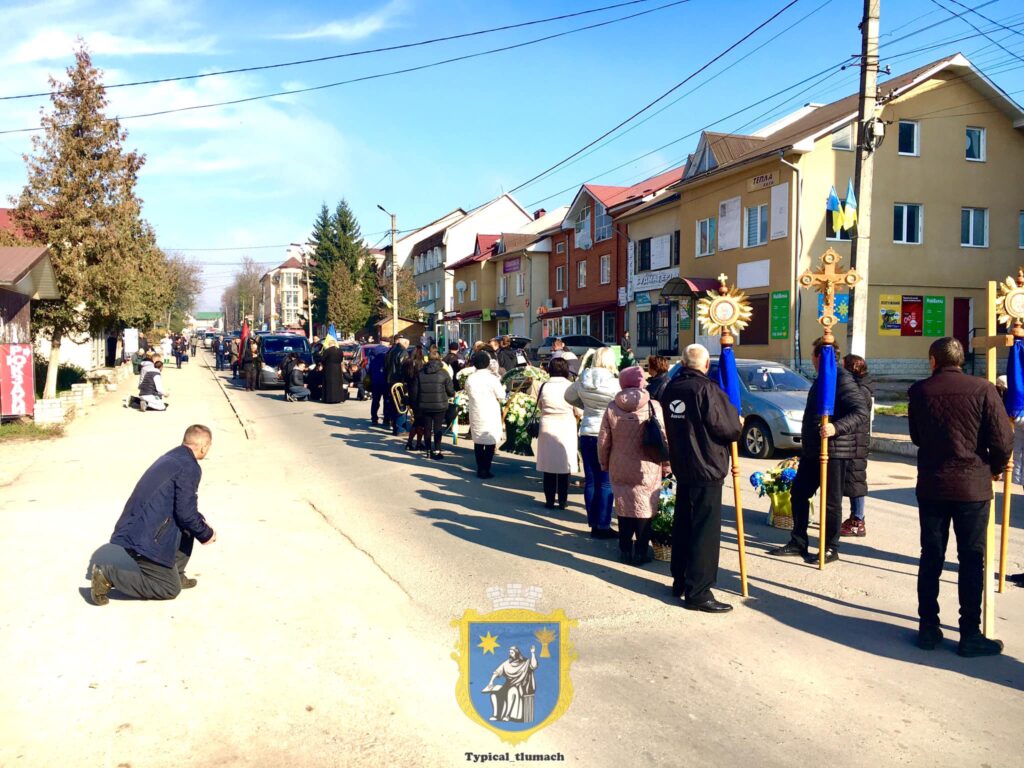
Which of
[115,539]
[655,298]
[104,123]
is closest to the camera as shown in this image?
[115,539]

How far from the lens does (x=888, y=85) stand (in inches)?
1128

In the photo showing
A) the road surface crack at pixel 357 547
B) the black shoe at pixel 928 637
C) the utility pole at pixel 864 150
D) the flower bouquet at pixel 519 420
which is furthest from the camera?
the utility pole at pixel 864 150

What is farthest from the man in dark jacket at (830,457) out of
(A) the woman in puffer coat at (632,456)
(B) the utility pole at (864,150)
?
(B) the utility pole at (864,150)

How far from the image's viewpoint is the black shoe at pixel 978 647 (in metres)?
5.03

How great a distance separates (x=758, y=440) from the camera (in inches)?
511

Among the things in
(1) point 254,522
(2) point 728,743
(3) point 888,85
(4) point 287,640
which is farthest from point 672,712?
(3) point 888,85

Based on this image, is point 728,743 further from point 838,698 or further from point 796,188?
point 796,188

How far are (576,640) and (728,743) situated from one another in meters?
1.46

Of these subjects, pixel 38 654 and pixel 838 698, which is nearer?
pixel 838 698

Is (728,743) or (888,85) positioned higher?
(888,85)

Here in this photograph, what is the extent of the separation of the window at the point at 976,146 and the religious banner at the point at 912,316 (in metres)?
5.36

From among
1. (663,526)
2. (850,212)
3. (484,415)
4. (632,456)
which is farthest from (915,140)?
(632,456)

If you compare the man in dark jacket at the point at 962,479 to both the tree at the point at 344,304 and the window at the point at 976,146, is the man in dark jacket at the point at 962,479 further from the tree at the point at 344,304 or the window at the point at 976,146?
the tree at the point at 344,304

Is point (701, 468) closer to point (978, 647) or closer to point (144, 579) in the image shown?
point (978, 647)
